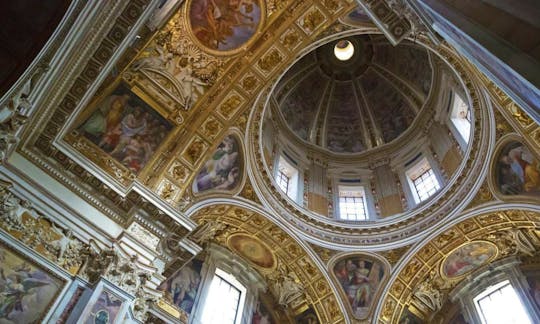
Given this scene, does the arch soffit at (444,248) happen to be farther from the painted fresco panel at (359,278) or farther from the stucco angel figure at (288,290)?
the stucco angel figure at (288,290)

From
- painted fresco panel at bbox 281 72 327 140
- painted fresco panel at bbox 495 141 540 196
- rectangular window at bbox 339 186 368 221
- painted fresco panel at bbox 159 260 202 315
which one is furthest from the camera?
painted fresco panel at bbox 281 72 327 140

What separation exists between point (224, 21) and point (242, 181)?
4529 millimetres

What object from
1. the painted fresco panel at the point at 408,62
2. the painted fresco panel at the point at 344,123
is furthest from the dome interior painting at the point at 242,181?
the painted fresco panel at the point at 344,123

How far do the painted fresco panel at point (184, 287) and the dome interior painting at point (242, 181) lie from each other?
6cm

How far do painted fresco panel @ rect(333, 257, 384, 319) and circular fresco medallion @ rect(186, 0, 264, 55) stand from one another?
24.3 feet

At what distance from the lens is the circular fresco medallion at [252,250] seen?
13.6 metres

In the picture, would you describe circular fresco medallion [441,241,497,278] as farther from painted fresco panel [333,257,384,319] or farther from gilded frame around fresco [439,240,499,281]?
painted fresco panel [333,257,384,319]

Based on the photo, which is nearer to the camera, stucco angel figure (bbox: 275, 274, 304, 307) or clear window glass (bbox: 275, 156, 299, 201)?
stucco angel figure (bbox: 275, 274, 304, 307)

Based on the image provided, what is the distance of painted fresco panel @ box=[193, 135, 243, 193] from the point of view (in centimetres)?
1189

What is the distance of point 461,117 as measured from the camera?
14203 mm

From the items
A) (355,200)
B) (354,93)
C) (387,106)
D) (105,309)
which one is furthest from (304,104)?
(105,309)

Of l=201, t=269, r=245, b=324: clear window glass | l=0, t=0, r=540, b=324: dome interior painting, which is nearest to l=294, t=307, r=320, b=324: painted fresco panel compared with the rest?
l=0, t=0, r=540, b=324: dome interior painting

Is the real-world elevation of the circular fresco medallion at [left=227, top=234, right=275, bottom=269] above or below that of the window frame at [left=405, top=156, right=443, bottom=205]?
below

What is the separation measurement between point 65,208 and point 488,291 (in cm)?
1209
